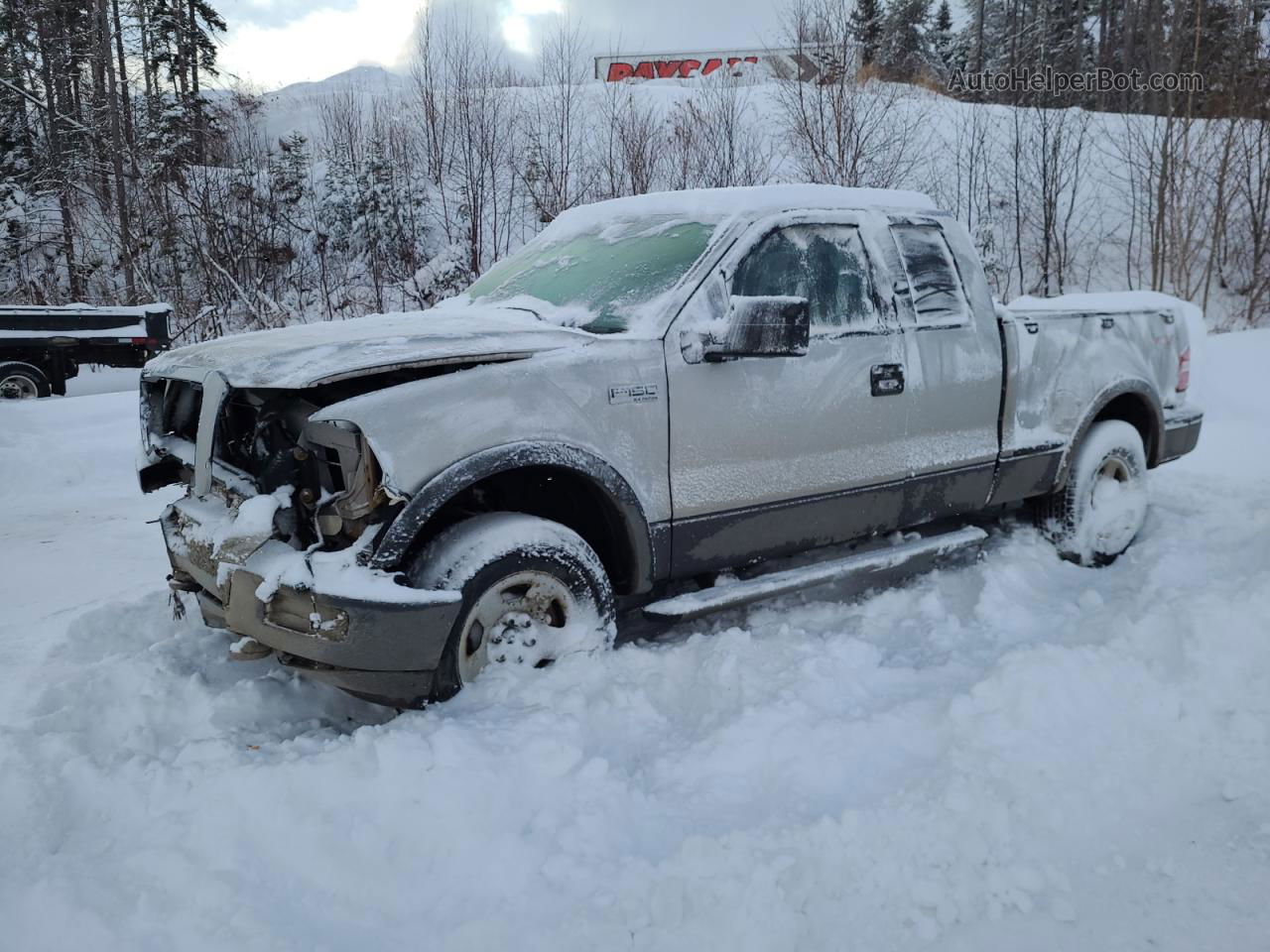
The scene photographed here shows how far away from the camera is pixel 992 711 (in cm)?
307

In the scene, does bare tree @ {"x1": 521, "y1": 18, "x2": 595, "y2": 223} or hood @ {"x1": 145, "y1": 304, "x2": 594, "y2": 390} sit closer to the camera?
hood @ {"x1": 145, "y1": 304, "x2": 594, "y2": 390}

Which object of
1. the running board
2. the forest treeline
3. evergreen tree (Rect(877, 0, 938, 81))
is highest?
evergreen tree (Rect(877, 0, 938, 81))

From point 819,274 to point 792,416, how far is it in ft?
2.24

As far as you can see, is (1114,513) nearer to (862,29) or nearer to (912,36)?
(862,29)

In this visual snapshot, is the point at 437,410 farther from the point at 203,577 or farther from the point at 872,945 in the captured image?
the point at 872,945

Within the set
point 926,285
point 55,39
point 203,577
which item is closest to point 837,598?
point 926,285

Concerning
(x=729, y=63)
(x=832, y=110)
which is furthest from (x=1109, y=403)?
(x=729, y=63)

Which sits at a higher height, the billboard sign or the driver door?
the billboard sign

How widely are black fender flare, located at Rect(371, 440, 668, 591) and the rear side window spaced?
1.77m

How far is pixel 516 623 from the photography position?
10.3 ft

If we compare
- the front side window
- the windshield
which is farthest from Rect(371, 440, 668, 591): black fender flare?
the front side window

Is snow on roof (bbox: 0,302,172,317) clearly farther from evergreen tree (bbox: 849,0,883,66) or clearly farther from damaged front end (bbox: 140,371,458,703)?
damaged front end (bbox: 140,371,458,703)

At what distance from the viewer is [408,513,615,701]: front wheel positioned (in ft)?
9.71

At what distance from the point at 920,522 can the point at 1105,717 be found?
1401 millimetres
